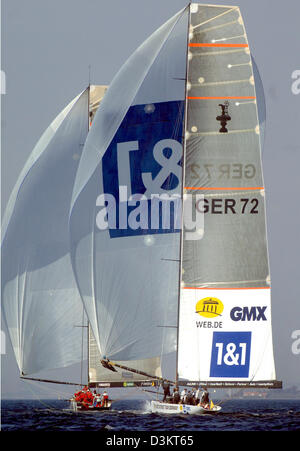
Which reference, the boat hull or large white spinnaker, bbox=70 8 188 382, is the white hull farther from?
the boat hull

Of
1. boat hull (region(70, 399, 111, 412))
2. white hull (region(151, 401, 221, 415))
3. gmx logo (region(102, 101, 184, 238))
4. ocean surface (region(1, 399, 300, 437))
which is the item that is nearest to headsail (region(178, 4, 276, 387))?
gmx logo (region(102, 101, 184, 238))

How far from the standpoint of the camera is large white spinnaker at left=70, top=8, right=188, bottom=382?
34.7 metres

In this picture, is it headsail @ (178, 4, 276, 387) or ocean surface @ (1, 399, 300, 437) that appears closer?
ocean surface @ (1, 399, 300, 437)

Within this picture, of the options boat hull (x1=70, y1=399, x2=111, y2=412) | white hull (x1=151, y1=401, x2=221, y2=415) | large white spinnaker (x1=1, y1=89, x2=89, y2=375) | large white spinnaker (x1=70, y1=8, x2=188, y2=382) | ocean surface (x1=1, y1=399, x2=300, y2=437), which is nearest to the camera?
ocean surface (x1=1, y1=399, x2=300, y2=437)

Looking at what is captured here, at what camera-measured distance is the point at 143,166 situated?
114 feet

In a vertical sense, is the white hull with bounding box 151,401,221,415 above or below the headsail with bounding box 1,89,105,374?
below

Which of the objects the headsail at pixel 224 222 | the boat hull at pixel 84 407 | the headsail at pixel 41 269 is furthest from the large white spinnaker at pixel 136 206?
the boat hull at pixel 84 407

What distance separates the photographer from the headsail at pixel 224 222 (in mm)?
34531

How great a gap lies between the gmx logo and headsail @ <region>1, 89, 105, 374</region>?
6059 millimetres

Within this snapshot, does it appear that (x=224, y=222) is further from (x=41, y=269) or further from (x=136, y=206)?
(x=41, y=269)

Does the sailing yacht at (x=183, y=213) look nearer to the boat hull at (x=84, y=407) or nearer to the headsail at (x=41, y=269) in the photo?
the headsail at (x=41, y=269)

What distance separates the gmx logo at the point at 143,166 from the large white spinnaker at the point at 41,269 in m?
6.07

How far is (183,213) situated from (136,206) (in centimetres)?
159

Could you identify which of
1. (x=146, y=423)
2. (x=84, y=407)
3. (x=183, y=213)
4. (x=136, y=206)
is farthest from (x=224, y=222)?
(x=84, y=407)
